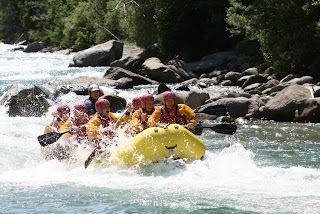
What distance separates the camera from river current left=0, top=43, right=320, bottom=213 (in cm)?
766

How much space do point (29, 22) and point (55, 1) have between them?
19.7 feet

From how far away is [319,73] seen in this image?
2034 centimetres

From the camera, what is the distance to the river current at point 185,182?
7660 mm

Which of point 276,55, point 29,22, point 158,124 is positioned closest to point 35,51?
point 29,22

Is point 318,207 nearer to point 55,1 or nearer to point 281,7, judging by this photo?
point 281,7

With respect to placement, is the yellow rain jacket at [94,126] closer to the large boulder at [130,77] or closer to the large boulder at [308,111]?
the large boulder at [308,111]

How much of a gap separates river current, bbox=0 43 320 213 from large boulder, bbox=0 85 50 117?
12.8 ft

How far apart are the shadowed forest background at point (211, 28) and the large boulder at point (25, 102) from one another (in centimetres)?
835

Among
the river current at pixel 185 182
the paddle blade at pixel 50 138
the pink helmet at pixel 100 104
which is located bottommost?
the river current at pixel 185 182

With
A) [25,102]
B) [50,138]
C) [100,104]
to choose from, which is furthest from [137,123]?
[25,102]

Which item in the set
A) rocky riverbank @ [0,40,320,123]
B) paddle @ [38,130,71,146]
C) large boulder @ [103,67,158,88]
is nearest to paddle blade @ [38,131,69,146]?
paddle @ [38,130,71,146]

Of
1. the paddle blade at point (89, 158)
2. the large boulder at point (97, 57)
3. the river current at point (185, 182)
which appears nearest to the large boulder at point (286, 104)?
the river current at point (185, 182)

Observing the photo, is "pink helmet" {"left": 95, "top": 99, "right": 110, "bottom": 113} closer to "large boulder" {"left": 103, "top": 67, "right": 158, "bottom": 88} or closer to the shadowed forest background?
the shadowed forest background

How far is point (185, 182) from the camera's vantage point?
885cm
